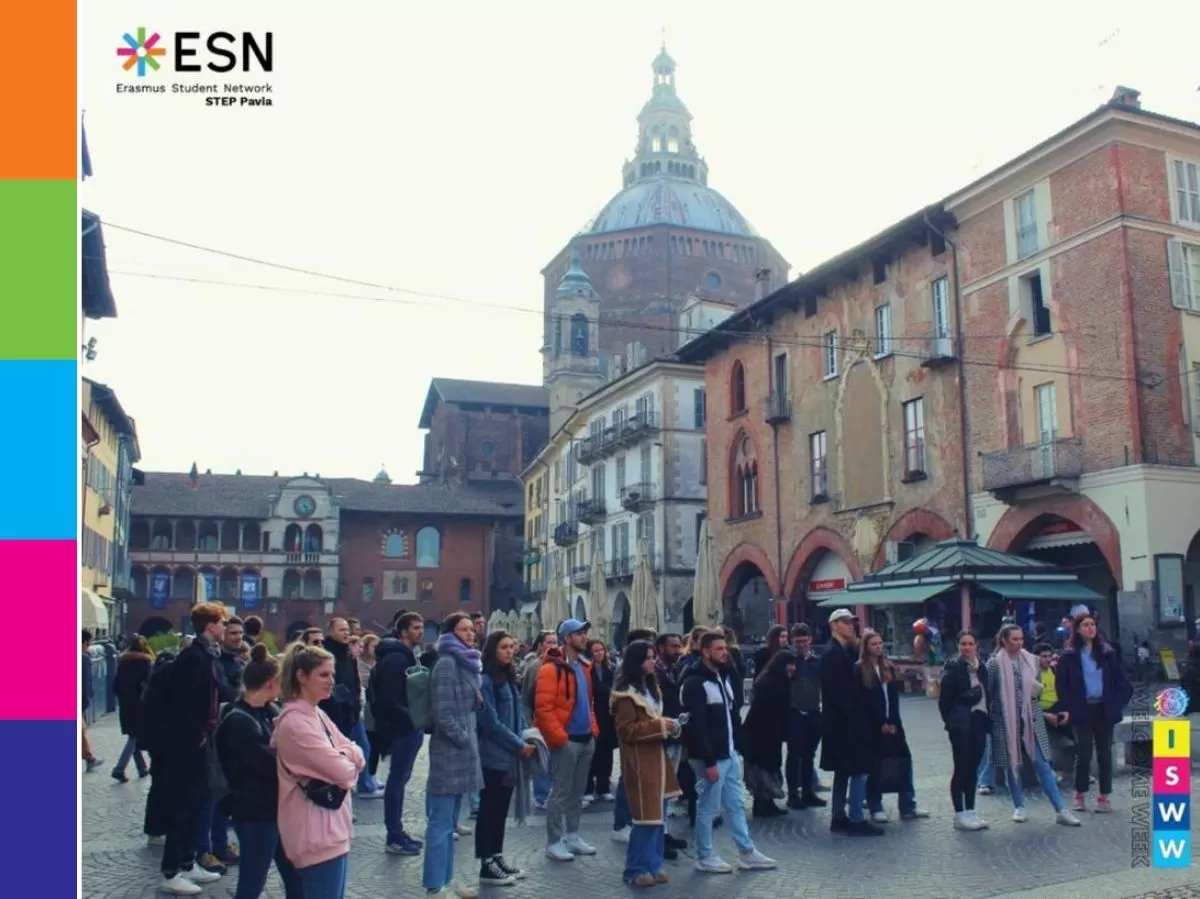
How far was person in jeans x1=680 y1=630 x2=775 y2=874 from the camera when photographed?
8961 mm

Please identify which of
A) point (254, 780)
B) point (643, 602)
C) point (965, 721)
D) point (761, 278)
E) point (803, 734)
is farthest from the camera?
point (761, 278)

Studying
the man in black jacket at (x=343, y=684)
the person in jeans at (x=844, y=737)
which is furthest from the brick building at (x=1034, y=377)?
the man in black jacket at (x=343, y=684)

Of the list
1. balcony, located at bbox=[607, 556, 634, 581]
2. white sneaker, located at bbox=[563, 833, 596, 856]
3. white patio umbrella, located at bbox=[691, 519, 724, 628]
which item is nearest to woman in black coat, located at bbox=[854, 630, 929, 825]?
white sneaker, located at bbox=[563, 833, 596, 856]

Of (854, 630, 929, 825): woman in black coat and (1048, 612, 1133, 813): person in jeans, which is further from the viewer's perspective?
(1048, 612, 1133, 813): person in jeans

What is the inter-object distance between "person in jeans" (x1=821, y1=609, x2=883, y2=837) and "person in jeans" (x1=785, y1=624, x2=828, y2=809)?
1.19 metres

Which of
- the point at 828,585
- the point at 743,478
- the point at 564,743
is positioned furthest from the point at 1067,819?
the point at 743,478

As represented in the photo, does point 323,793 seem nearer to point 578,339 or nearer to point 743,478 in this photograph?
point 743,478

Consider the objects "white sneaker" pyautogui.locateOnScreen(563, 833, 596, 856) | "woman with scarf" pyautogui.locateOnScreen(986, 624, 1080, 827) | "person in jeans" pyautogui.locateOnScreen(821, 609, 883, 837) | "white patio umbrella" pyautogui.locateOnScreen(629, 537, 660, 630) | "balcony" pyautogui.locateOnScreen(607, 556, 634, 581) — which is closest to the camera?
"white sneaker" pyautogui.locateOnScreen(563, 833, 596, 856)

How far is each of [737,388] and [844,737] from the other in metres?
31.0

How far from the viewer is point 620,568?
2051 inches

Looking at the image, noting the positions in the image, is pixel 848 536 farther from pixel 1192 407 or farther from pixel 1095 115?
pixel 1095 115

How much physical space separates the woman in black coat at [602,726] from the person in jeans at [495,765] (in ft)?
7.94

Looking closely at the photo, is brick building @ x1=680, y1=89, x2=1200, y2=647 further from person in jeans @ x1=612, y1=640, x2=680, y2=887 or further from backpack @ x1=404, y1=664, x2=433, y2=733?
backpack @ x1=404, y1=664, x2=433, y2=733

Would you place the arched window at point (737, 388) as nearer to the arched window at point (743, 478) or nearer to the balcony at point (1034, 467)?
the arched window at point (743, 478)
